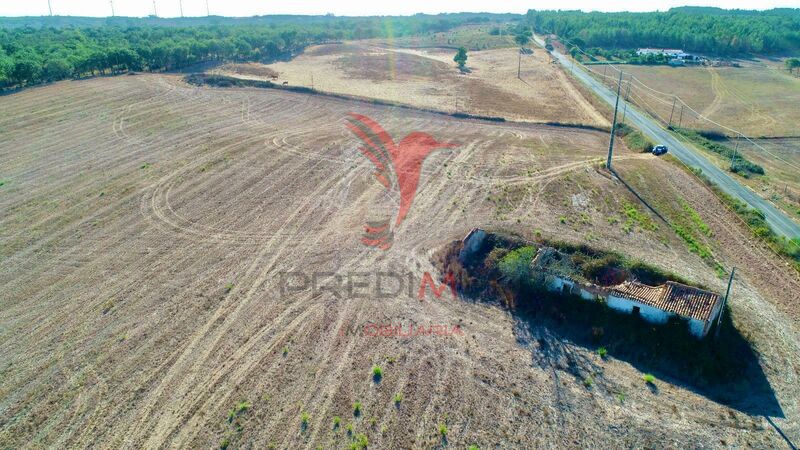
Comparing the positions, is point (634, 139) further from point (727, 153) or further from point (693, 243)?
point (693, 243)

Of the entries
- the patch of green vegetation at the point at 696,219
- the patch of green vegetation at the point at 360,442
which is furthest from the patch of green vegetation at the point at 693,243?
the patch of green vegetation at the point at 360,442

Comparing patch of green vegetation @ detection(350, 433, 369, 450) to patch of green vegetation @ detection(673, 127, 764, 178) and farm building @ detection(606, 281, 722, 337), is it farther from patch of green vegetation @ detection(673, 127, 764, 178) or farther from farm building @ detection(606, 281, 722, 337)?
patch of green vegetation @ detection(673, 127, 764, 178)

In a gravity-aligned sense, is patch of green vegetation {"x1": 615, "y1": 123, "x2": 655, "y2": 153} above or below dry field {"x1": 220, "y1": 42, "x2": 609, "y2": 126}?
below

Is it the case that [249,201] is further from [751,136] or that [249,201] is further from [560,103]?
[751,136]

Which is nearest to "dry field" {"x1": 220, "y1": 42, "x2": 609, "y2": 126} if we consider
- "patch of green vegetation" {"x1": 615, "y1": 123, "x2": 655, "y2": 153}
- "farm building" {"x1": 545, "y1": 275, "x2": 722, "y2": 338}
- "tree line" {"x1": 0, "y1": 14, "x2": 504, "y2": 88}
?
"patch of green vegetation" {"x1": 615, "y1": 123, "x2": 655, "y2": 153}

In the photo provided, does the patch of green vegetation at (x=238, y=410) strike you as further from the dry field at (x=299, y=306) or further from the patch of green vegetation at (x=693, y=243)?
the patch of green vegetation at (x=693, y=243)

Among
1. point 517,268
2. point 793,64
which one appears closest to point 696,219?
point 517,268
